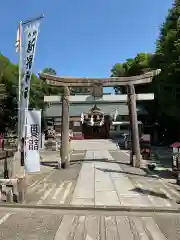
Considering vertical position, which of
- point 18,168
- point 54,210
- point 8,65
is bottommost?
point 54,210

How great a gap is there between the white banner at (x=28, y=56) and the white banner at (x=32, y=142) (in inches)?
75.1

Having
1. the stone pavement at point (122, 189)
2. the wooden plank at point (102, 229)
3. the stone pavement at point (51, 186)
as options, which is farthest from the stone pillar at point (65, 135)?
the wooden plank at point (102, 229)

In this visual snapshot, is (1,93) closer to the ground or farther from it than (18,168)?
farther from it

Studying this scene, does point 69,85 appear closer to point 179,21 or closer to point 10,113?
point 179,21

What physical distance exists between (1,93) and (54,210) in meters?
22.6

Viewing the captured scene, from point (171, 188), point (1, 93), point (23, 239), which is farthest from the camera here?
point (1, 93)

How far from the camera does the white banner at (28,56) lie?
12.6 metres

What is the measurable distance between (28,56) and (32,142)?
409cm

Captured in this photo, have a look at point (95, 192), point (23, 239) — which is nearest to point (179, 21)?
point (95, 192)

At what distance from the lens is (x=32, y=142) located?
47.4 feet

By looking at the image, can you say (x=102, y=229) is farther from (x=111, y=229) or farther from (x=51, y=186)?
(x=51, y=186)

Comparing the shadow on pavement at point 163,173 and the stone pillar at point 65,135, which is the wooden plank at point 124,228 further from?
the stone pillar at point 65,135

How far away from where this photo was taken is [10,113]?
32.2 m

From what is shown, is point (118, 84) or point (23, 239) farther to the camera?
point (118, 84)
